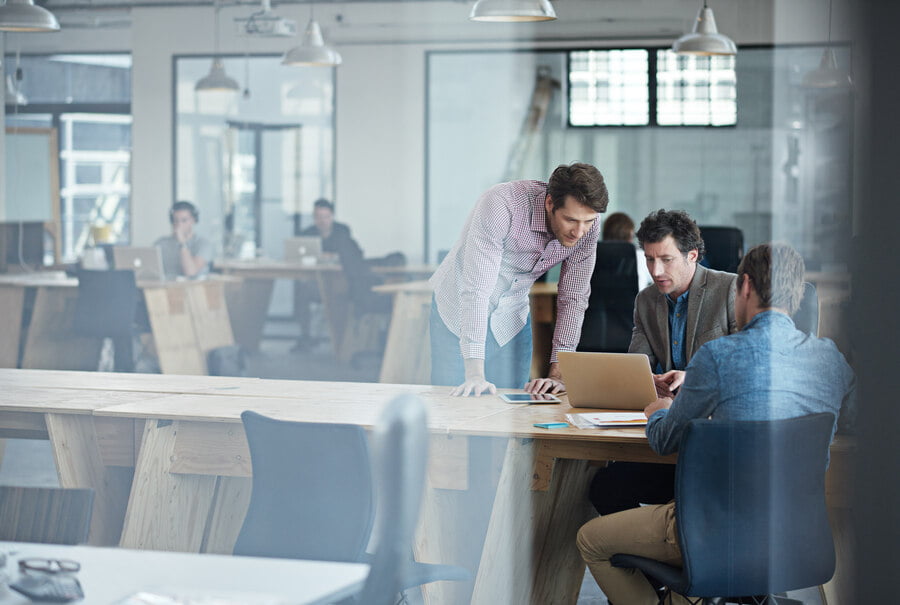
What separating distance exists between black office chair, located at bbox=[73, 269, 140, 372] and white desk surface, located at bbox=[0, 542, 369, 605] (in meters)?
4.42

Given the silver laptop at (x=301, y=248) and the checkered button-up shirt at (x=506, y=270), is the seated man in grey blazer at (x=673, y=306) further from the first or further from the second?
the silver laptop at (x=301, y=248)

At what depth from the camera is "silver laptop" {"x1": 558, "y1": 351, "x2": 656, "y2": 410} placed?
2719 mm

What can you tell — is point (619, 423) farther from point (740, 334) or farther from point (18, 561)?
point (18, 561)

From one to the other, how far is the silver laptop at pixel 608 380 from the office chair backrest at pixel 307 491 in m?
0.79

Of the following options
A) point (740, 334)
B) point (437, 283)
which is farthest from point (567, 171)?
point (740, 334)

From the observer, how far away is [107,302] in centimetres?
605

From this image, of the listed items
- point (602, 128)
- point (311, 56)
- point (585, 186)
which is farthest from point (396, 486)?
point (602, 128)

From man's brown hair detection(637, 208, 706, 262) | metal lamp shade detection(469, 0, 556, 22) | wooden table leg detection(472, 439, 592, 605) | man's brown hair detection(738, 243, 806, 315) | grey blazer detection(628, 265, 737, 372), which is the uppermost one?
metal lamp shade detection(469, 0, 556, 22)

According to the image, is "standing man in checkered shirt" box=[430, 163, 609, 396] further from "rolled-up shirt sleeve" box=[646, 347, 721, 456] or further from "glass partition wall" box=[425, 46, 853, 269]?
"glass partition wall" box=[425, 46, 853, 269]

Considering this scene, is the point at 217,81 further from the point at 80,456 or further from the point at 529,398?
the point at 529,398

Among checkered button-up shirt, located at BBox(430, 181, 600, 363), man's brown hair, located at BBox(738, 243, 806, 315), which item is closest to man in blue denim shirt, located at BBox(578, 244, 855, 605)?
man's brown hair, located at BBox(738, 243, 806, 315)

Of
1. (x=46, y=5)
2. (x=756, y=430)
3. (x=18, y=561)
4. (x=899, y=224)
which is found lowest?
(x=18, y=561)

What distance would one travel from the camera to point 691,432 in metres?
2.19

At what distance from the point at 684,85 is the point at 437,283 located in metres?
6.13
